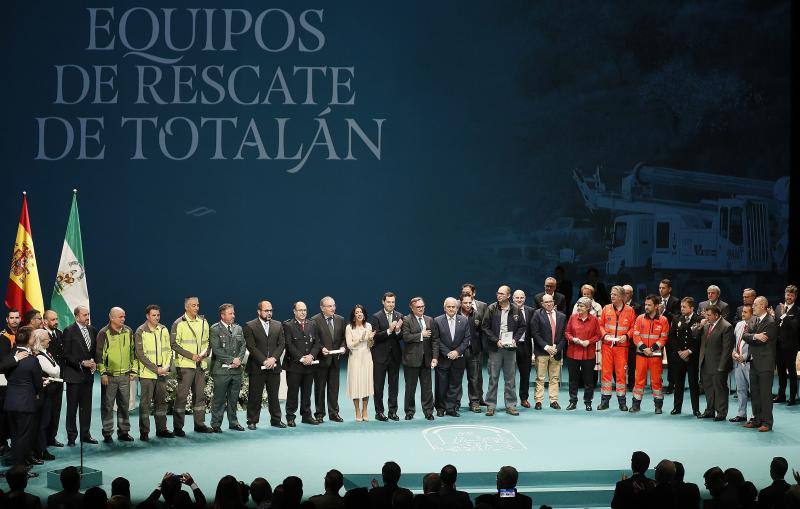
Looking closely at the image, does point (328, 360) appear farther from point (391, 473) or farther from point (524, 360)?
point (391, 473)

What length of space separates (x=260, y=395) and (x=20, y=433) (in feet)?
10.6

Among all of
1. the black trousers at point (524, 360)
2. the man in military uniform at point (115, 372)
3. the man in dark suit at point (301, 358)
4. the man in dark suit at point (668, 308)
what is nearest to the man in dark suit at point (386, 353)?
the man in dark suit at point (301, 358)

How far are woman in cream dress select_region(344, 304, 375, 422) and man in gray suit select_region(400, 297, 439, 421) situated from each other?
487 mm

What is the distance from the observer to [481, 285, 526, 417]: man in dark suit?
46.4 feet

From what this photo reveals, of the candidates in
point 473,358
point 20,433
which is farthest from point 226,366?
point 473,358

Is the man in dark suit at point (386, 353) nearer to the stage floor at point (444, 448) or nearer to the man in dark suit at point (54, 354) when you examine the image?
the stage floor at point (444, 448)

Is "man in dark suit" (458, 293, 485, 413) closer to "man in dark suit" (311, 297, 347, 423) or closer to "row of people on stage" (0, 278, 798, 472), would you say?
"row of people on stage" (0, 278, 798, 472)

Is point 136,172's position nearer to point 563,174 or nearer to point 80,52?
point 80,52

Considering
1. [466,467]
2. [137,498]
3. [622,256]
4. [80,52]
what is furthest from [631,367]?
[80,52]

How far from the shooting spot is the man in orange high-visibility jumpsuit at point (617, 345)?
14.3 meters

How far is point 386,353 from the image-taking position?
1373 cm

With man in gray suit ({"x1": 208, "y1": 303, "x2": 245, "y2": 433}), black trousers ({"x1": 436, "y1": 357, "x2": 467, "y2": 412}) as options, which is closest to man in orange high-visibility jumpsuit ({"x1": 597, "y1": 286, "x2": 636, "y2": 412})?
black trousers ({"x1": 436, "y1": 357, "x2": 467, "y2": 412})

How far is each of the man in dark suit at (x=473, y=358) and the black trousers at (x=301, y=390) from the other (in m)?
2.22

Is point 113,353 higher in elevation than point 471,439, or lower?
higher
